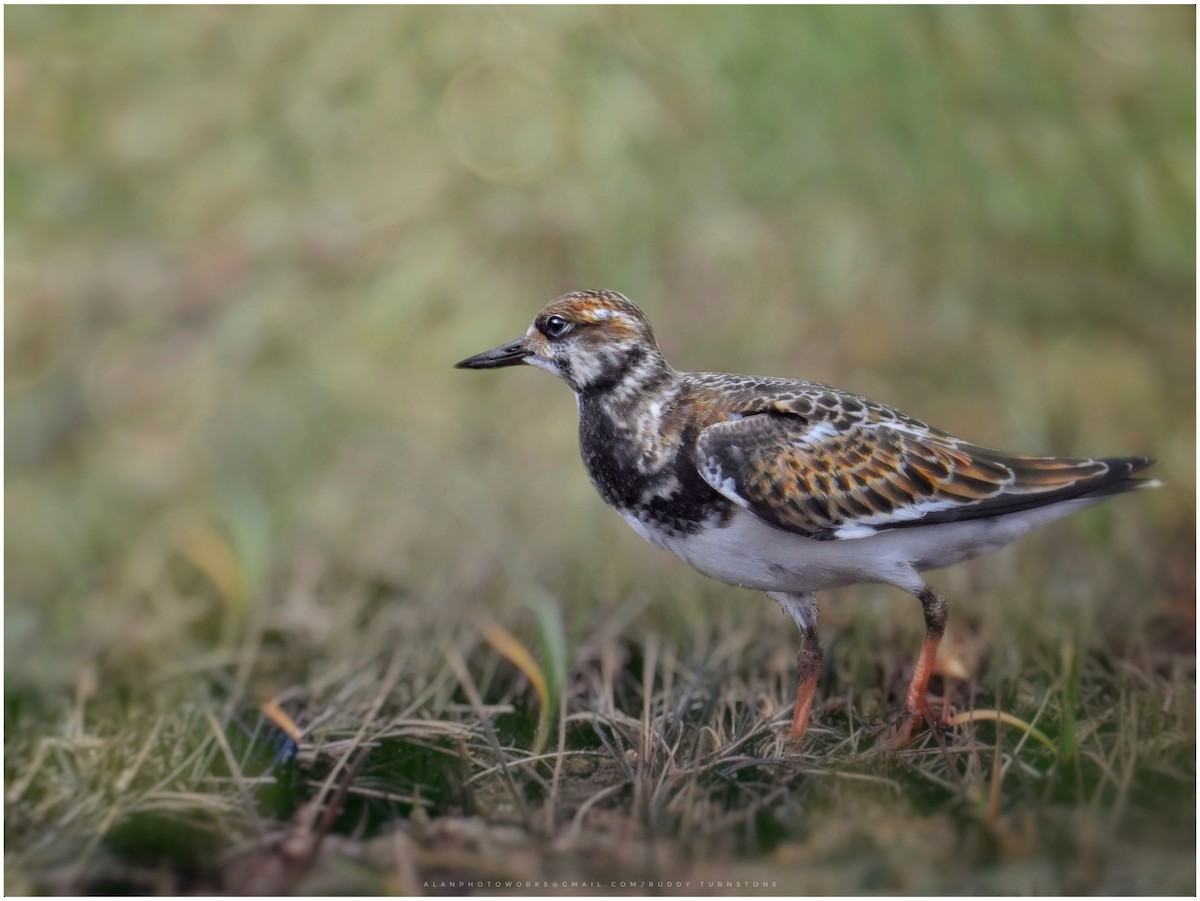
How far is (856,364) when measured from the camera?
4750 mm

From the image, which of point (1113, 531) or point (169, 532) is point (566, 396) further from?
point (1113, 531)

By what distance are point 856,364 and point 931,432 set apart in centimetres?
216

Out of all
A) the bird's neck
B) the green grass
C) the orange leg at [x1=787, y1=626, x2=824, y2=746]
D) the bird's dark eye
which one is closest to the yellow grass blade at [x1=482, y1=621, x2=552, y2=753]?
the green grass

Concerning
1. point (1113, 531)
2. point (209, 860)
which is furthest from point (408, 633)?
point (1113, 531)

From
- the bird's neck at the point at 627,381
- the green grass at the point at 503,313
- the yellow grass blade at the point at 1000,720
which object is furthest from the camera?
the green grass at the point at 503,313

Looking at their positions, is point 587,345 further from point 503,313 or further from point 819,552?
point 503,313

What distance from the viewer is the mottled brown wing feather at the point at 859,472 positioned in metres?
2.43

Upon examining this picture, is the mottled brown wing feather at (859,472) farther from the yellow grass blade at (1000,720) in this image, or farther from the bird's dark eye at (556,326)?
the yellow grass blade at (1000,720)

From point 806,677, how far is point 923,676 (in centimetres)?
27

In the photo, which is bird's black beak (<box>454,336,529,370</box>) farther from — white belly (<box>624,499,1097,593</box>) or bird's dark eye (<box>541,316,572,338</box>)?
white belly (<box>624,499,1097,593</box>)

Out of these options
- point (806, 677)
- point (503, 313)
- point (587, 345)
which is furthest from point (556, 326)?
point (503, 313)

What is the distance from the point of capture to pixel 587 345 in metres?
2.56

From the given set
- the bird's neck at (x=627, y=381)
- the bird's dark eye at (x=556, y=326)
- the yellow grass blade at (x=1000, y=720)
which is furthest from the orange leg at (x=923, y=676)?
the bird's dark eye at (x=556, y=326)

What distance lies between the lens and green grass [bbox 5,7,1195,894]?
11.9 ft
